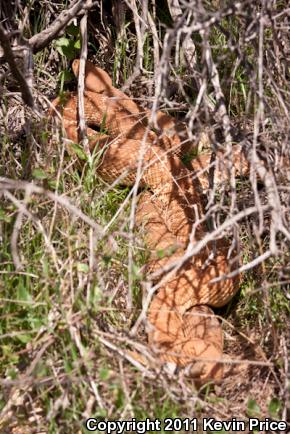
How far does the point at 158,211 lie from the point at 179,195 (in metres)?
0.25

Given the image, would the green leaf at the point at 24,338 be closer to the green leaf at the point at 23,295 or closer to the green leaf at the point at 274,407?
the green leaf at the point at 23,295

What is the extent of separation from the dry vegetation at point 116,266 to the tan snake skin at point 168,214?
5.2 inches

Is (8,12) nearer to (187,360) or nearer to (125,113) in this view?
(125,113)

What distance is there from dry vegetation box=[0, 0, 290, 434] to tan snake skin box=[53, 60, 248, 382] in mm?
133

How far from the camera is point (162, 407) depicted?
3.46 m

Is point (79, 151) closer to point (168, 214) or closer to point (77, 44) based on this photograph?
point (168, 214)

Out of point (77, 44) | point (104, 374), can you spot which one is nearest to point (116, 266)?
point (104, 374)

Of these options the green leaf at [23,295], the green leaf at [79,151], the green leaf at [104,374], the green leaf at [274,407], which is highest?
the green leaf at [79,151]

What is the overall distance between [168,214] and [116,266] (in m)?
0.92

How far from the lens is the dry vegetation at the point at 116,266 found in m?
3.46

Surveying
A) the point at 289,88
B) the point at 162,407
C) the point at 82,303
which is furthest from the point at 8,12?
the point at 162,407

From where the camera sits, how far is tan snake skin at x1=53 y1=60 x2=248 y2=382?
401cm

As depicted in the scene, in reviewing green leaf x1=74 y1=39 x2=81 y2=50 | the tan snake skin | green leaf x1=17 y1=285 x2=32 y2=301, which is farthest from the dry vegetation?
green leaf x1=74 y1=39 x2=81 y2=50

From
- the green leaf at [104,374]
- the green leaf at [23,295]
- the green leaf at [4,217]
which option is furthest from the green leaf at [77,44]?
the green leaf at [104,374]
